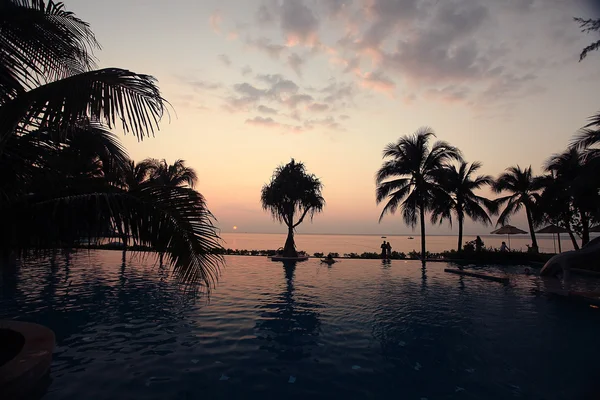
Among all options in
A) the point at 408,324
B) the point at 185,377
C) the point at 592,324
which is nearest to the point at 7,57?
the point at 185,377

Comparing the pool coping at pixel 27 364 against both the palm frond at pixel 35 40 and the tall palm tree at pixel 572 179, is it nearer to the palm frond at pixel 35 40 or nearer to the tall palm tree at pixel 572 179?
the palm frond at pixel 35 40

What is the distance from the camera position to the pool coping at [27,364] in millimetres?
4723

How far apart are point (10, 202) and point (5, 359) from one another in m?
3.18

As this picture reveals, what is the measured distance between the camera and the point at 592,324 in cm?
959

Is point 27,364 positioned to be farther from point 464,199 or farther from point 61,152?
point 464,199

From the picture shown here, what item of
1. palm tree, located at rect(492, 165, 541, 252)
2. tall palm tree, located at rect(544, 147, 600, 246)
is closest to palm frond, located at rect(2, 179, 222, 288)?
tall palm tree, located at rect(544, 147, 600, 246)

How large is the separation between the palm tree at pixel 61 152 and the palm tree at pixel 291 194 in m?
24.8

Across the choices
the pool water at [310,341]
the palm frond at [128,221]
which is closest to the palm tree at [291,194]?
the pool water at [310,341]

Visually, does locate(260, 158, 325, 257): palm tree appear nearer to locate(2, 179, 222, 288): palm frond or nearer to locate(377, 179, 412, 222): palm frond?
locate(377, 179, 412, 222): palm frond

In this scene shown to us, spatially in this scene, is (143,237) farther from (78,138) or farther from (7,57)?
(7,57)

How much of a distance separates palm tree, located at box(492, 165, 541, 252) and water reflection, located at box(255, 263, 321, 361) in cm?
2813

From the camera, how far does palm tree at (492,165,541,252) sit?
31562 millimetres

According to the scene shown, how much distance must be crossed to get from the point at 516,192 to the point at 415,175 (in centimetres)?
A: 1251

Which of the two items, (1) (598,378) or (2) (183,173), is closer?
(1) (598,378)
